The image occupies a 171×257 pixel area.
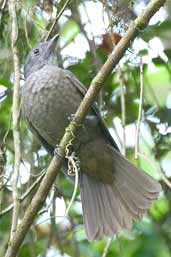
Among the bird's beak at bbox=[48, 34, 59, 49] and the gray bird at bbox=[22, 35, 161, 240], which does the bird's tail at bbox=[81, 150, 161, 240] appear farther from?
the bird's beak at bbox=[48, 34, 59, 49]

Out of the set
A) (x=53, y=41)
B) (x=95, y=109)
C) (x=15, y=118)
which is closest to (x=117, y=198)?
(x=95, y=109)

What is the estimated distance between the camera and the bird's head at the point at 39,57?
459 cm

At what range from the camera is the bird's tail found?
4.16 meters

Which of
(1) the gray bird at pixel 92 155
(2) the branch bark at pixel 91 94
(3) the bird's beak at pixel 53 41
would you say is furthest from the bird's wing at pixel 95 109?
(2) the branch bark at pixel 91 94

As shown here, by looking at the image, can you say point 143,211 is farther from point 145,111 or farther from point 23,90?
point 23,90

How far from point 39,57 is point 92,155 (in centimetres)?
Result: 84

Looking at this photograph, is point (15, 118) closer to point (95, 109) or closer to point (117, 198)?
point (95, 109)

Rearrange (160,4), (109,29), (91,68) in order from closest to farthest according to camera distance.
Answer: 1. (160,4)
2. (109,29)
3. (91,68)

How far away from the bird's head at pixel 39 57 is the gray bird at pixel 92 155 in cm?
7

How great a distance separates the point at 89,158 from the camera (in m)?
4.44

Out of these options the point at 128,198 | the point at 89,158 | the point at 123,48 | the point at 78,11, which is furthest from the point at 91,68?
the point at 123,48

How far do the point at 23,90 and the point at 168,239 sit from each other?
138 centimetres

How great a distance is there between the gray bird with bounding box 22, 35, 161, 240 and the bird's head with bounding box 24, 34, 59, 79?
0.24 feet

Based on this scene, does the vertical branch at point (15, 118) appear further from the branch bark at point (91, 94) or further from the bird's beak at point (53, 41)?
the bird's beak at point (53, 41)
